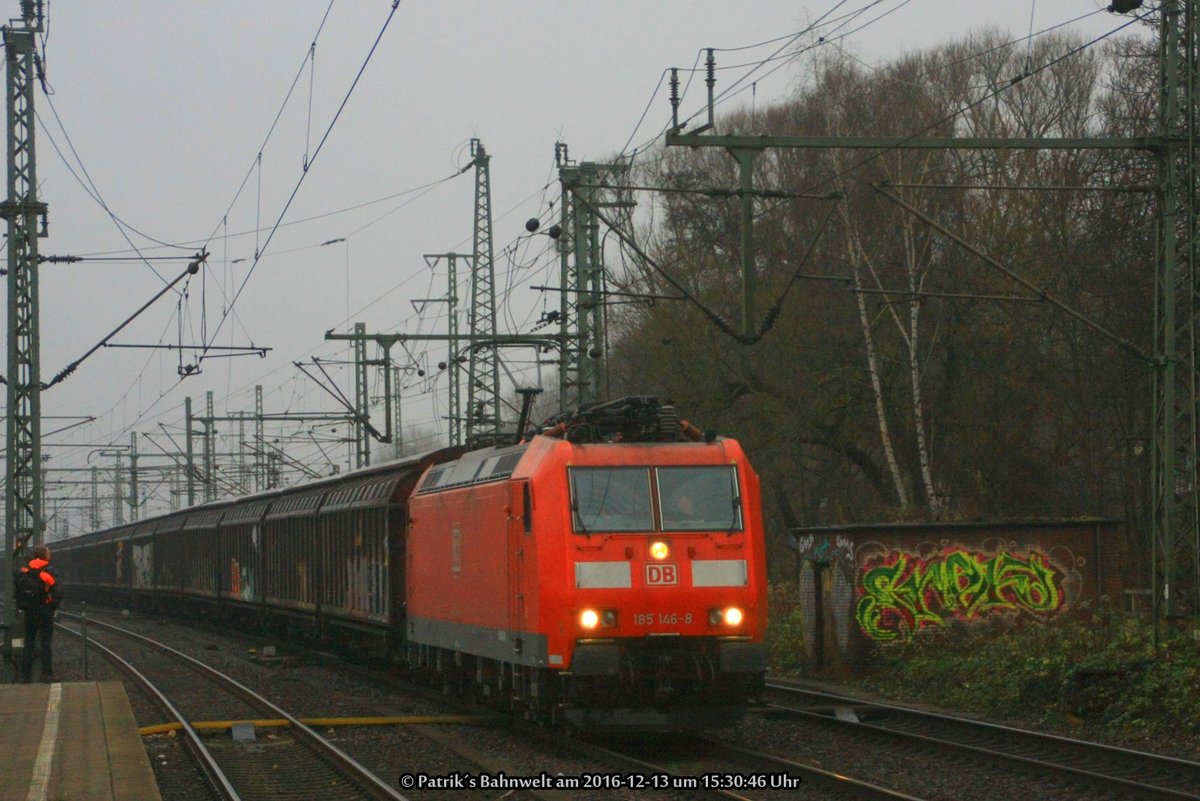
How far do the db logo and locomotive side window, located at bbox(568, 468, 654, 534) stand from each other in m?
0.39

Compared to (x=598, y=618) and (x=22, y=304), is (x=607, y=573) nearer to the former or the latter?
(x=598, y=618)

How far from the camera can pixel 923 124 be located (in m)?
33.8

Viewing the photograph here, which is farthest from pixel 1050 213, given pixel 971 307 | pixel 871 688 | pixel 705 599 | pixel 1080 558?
pixel 705 599

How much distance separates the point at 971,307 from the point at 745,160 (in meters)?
18.2

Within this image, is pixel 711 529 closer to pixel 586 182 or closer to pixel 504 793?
pixel 504 793

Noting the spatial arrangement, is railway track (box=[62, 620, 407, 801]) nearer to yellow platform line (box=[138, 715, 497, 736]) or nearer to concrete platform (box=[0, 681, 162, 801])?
yellow platform line (box=[138, 715, 497, 736])

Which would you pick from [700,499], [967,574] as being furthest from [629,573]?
[967,574]

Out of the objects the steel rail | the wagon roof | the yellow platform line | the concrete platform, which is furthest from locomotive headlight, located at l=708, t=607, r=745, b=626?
the wagon roof

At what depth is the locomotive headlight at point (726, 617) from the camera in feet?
43.1

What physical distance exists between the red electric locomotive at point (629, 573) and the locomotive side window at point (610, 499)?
0.04 feet

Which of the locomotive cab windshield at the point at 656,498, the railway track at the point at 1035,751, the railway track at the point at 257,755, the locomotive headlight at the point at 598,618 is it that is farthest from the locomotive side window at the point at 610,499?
the railway track at the point at 1035,751

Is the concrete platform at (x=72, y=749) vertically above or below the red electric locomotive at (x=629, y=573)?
below

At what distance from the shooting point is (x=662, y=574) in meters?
13.1

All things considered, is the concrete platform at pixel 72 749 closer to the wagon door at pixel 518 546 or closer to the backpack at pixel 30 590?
the wagon door at pixel 518 546
